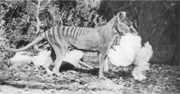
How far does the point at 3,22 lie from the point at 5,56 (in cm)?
44

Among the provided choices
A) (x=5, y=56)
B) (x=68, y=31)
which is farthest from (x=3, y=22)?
(x=68, y=31)

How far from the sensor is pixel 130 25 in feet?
12.2

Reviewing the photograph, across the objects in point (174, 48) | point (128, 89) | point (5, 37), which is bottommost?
point (128, 89)

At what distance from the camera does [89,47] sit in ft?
11.8

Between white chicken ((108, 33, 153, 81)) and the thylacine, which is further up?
the thylacine

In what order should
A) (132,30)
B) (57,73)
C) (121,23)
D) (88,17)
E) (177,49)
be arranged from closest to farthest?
1. (121,23)
2. (57,73)
3. (132,30)
4. (88,17)
5. (177,49)

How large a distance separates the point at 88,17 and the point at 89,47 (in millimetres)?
568

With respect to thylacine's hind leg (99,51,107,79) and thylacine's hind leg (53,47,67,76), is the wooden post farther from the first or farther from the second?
thylacine's hind leg (53,47,67,76)

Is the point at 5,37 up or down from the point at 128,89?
up

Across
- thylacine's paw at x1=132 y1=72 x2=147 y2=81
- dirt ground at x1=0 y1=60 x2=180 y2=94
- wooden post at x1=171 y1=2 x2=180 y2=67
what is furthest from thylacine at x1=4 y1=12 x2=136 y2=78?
wooden post at x1=171 y1=2 x2=180 y2=67

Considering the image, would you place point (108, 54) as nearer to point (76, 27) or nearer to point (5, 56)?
point (76, 27)

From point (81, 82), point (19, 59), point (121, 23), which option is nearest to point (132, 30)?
point (121, 23)

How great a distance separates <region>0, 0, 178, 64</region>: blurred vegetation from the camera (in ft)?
12.9

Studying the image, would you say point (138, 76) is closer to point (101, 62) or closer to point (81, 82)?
point (101, 62)
